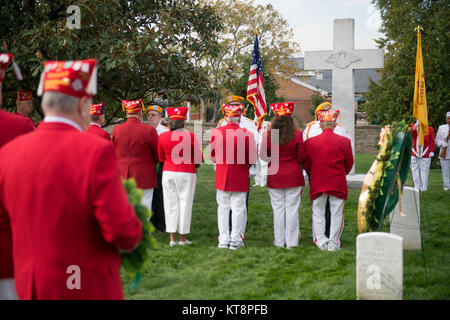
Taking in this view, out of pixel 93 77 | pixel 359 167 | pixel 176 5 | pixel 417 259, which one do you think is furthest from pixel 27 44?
pixel 359 167

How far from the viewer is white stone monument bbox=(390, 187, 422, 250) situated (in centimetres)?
695

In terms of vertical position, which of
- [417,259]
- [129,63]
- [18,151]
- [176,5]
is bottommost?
[417,259]

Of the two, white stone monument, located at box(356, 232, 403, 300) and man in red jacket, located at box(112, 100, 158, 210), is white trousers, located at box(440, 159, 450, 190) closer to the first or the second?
man in red jacket, located at box(112, 100, 158, 210)

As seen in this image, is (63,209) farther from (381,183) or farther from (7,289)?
(381,183)

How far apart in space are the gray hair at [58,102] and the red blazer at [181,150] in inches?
187

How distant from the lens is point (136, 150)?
7.50 meters

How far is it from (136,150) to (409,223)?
4172mm

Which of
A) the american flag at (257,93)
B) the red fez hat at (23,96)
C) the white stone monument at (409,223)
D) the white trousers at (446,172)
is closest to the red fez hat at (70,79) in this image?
the white stone monument at (409,223)

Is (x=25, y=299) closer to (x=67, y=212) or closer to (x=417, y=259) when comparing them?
(x=67, y=212)

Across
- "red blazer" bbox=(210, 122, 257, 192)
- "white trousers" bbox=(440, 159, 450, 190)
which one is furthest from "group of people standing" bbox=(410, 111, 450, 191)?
"red blazer" bbox=(210, 122, 257, 192)

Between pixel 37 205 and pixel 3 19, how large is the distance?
736cm
